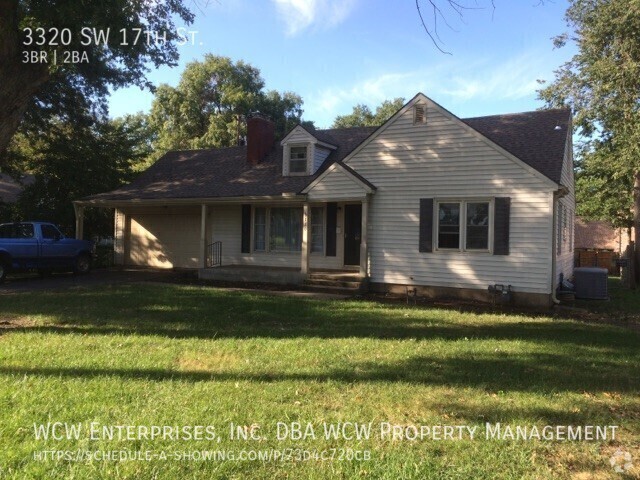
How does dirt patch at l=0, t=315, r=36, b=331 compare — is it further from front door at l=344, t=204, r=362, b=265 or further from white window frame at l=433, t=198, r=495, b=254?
white window frame at l=433, t=198, r=495, b=254

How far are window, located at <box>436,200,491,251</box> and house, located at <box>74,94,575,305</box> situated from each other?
0.09ft

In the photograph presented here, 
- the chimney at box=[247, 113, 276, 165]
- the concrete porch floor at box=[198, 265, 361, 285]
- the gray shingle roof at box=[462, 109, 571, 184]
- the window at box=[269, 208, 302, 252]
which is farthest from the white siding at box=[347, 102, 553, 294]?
the chimney at box=[247, 113, 276, 165]

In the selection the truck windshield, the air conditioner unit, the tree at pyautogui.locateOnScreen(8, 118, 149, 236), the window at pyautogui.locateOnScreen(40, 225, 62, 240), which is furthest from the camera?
the tree at pyautogui.locateOnScreen(8, 118, 149, 236)

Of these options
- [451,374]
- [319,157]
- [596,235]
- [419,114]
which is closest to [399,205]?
[419,114]

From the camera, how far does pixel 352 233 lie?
49.6 feet

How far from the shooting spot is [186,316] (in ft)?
30.5

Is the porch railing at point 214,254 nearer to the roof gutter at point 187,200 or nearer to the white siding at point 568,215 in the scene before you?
the roof gutter at point 187,200

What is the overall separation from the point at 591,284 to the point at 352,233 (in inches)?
278

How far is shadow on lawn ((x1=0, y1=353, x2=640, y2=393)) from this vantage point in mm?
5434

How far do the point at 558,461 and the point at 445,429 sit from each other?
89cm

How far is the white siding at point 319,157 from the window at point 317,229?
4.70 feet

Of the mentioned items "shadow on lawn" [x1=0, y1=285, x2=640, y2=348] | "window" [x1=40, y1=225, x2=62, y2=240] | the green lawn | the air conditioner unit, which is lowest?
the green lawn

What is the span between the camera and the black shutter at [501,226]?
1206 centimetres

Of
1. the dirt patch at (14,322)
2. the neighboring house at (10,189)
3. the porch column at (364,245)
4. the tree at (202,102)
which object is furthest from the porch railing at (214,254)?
the tree at (202,102)
